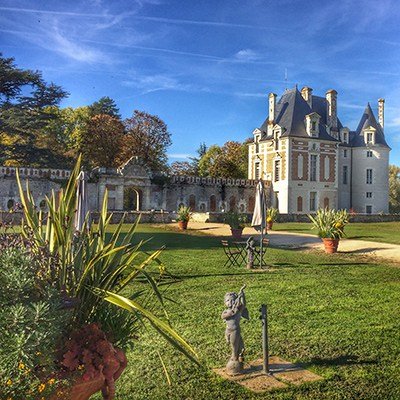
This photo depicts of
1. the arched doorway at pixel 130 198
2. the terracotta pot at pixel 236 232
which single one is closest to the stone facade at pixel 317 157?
the arched doorway at pixel 130 198

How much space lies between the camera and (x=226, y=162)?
51312 mm

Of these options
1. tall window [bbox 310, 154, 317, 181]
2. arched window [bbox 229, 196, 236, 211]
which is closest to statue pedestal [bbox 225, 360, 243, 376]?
arched window [bbox 229, 196, 236, 211]

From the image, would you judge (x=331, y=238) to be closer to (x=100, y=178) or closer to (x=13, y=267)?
(x=13, y=267)

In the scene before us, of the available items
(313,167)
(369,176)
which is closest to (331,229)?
(313,167)

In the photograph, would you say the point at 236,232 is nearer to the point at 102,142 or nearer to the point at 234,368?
the point at 234,368

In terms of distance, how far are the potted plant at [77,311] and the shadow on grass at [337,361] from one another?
2527mm

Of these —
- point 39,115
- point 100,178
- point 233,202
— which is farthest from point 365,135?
point 39,115

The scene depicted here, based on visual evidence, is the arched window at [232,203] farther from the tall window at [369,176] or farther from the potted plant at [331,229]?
the potted plant at [331,229]

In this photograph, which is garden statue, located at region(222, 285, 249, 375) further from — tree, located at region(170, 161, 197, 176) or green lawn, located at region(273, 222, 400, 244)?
tree, located at region(170, 161, 197, 176)

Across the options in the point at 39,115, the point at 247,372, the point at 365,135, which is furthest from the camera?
the point at 365,135

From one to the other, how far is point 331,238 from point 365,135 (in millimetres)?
33000

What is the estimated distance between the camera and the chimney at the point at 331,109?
4488 cm

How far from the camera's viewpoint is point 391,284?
31.7ft

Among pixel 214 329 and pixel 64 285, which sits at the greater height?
pixel 64 285
